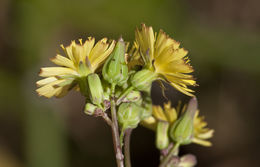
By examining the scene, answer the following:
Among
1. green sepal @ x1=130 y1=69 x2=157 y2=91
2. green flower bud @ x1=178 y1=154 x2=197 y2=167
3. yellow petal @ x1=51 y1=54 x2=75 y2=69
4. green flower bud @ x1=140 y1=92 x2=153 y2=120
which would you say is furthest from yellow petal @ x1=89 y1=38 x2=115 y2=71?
green flower bud @ x1=178 y1=154 x2=197 y2=167

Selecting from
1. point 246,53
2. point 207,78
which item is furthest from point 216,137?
point 246,53

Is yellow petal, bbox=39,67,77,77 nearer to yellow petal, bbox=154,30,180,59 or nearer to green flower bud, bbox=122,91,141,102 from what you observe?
green flower bud, bbox=122,91,141,102

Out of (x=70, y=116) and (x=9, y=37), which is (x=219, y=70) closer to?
(x=70, y=116)

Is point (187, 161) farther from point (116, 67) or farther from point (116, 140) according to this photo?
point (116, 67)

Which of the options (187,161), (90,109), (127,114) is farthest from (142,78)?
(187,161)

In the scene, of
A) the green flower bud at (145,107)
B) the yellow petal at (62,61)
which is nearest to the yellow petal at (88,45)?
the yellow petal at (62,61)

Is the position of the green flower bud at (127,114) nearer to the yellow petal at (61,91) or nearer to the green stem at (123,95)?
the green stem at (123,95)
